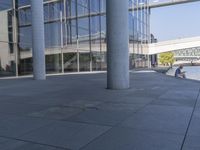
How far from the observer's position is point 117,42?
12.7 m

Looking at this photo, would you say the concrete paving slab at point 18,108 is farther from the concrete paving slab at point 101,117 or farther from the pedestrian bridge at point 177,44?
the pedestrian bridge at point 177,44

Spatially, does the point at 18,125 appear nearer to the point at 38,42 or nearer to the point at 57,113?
the point at 57,113

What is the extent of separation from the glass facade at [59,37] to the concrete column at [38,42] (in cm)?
374

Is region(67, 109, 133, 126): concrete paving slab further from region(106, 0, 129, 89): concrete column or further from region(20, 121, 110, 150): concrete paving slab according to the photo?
region(106, 0, 129, 89): concrete column

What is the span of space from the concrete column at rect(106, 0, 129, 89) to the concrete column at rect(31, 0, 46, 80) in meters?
8.33

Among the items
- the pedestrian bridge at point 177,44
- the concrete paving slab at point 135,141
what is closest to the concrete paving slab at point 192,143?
the concrete paving slab at point 135,141

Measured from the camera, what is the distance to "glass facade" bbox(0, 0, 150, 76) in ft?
78.5

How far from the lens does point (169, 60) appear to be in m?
84.1

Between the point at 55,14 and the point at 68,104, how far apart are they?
22.3 m

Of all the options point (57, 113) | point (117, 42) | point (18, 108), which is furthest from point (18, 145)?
point (117, 42)

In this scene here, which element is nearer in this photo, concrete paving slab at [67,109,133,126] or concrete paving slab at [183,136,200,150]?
concrete paving slab at [183,136,200,150]

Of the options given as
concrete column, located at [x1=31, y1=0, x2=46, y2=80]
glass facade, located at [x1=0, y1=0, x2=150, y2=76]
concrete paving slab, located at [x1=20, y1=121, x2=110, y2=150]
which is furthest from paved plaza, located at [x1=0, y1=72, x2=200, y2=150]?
glass facade, located at [x1=0, y1=0, x2=150, y2=76]

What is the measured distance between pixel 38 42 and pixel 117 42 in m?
8.68

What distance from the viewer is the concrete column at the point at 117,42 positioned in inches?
495
